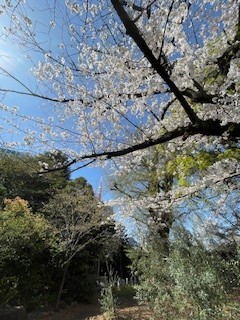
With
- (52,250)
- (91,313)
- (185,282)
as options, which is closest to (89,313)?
(91,313)

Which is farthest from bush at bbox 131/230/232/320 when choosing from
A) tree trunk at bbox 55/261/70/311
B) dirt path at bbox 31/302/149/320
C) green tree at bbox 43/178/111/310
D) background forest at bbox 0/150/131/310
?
tree trunk at bbox 55/261/70/311

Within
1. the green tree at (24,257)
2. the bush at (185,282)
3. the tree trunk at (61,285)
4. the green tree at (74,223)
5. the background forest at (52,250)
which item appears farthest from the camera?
the green tree at (74,223)

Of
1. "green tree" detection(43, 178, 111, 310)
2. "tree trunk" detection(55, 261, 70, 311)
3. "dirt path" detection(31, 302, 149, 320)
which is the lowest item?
"dirt path" detection(31, 302, 149, 320)

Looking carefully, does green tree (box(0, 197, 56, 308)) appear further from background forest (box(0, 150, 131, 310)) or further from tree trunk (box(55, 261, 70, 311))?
tree trunk (box(55, 261, 70, 311))

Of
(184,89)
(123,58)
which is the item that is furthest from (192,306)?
(123,58)

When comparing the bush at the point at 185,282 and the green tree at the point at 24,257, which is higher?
the green tree at the point at 24,257

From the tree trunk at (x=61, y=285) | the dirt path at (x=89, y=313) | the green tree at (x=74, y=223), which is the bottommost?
the dirt path at (x=89, y=313)

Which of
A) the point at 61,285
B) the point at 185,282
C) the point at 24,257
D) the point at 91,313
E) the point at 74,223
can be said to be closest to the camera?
the point at 185,282

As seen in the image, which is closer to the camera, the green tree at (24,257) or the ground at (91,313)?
the ground at (91,313)

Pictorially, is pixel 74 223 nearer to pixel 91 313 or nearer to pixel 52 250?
pixel 52 250

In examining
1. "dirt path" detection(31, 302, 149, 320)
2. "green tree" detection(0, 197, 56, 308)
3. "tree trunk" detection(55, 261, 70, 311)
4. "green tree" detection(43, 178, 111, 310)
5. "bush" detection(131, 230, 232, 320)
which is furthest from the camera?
"green tree" detection(43, 178, 111, 310)

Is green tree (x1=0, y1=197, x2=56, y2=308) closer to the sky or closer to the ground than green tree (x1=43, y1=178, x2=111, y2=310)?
closer to the ground

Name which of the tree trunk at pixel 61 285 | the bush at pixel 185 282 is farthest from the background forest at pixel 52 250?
the bush at pixel 185 282

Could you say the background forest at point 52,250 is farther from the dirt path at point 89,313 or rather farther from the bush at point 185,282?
the bush at point 185,282
